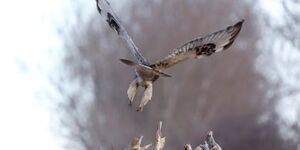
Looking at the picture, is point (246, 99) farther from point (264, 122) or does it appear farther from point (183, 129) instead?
point (183, 129)

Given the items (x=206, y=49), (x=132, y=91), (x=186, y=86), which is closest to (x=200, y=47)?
(x=206, y=49)

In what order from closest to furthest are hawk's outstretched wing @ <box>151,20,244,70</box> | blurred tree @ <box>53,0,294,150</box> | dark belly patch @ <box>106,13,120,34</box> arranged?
hawk's outstretched wing @ <box>151,20,244,70</box> < dark belly patch @ <box>106,13,120,34</box> < blurred tree @ <box>53,0,294,150</box>

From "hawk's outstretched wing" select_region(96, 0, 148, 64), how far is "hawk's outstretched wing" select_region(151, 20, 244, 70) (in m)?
0.05

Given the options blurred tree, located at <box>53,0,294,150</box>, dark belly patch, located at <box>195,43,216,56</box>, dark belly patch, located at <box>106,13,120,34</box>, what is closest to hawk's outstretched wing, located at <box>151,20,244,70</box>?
dark belly patch, located at <box>195,43,216,56</box>

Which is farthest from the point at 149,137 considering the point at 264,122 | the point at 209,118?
the point at 264,122

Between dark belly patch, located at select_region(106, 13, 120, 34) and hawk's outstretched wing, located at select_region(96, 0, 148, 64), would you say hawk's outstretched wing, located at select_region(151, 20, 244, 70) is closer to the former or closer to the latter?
hawk's outstretched wing, located at select_region(96, 0, 148, 64)

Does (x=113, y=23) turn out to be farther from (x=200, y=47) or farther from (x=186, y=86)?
(x=186, y=86)

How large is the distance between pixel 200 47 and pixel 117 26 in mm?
259

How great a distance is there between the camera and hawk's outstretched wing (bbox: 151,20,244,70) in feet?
6.98

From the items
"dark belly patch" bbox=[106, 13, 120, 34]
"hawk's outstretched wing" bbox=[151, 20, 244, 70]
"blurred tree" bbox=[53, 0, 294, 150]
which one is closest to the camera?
"hawk's outstretched wing" bbox=[151, 20, 244, 70]

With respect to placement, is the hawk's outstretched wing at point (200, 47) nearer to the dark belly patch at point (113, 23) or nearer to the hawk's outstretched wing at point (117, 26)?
the hawk's outstretched wing at point (117, 26)

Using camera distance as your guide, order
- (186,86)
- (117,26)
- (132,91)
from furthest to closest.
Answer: (186,86) → (117,26) → (132,91)

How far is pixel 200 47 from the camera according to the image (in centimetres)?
214

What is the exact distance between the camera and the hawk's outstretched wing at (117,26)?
7.12 feet
